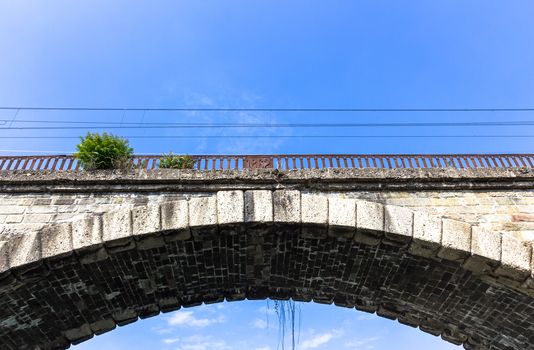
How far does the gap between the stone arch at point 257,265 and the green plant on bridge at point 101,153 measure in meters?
1.12

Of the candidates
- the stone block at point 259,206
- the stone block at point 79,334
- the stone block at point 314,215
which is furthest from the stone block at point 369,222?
the stone block at point 79,334

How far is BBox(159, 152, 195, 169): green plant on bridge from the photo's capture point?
23.5ft

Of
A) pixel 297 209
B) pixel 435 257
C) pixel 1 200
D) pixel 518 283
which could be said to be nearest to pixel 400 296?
pixel 435 257

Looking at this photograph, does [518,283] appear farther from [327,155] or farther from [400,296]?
[327,155]

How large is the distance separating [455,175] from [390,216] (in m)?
1.46

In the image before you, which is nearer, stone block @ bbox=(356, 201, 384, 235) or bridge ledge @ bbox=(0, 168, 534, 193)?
stone block @ bbox=(356, 201, 384, 235)

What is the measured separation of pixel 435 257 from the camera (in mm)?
6508

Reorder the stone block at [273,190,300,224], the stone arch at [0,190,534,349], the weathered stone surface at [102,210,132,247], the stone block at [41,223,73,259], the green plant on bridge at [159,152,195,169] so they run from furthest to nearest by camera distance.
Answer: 1. the green plant on bridge at [159,152,195,169]
2. the stone block at [273,190,300,224]
3. the stone arch at [0,190,534,349]
4. the weathered stone surface at [102,210,132,247]
5. the stone block at [41,223,73,259]

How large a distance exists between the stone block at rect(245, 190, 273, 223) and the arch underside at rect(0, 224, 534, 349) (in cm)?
17

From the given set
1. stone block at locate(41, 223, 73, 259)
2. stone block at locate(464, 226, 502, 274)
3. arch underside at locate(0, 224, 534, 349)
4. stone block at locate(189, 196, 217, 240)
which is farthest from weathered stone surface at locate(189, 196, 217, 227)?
stone block at locate(464, 226, 502, 274)

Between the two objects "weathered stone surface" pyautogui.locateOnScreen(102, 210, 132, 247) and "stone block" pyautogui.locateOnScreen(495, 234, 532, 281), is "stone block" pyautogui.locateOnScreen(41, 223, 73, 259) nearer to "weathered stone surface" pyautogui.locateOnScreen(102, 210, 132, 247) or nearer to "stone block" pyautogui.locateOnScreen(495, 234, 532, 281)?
"weathered stone surface" pyautogui.locateOnScreen(102, 210, 132, 247)

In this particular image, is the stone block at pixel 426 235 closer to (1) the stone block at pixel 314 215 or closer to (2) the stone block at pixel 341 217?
(2) the stone block at pixel 341 217

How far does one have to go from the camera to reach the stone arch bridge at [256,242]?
6180 mm

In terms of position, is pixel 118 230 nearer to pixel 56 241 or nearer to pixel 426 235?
pixel 56 241
